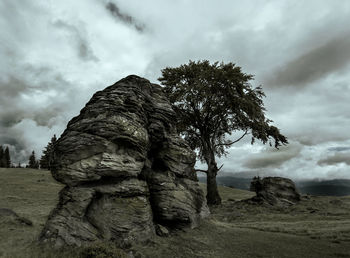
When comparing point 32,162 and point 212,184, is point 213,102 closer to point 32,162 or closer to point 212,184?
point 212,184

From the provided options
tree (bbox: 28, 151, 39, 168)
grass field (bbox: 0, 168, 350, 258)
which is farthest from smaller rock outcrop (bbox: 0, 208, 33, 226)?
tree (bbox: 28, 151, 39, 168)

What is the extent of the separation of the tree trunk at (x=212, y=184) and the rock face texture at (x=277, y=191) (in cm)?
629

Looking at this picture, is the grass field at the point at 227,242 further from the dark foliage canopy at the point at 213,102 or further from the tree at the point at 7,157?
the tree at the point at 7,157

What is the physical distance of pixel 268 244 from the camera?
13.9 m

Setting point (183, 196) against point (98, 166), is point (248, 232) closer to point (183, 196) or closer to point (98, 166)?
point (183, 196)

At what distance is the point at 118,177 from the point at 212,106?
2175 centimetres

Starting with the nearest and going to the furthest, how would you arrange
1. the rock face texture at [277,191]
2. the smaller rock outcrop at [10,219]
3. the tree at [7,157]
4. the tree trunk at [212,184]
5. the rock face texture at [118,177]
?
the rock face texture at [118,177], the smaller rock outcrop at [10,219], the rock face texture at [277,191], the tree trunk at [212,184], the tree at [7,157]

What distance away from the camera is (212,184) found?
109ft

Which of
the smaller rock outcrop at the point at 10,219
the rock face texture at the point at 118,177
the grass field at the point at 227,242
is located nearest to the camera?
the grass field at the point at 227,242

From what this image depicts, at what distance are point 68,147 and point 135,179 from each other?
4.76 meters

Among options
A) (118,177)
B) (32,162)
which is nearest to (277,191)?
(118,177)

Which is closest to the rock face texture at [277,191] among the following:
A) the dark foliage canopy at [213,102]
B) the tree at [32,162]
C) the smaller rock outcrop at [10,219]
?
the dark foliage canopy at [213,102]

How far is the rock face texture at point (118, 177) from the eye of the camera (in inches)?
475

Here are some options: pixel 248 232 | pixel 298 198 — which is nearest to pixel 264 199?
pixel 298 198
